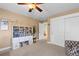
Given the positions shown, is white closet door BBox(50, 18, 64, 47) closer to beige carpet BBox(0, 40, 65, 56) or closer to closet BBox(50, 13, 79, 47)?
closet BBox(50, 13, 79, 47)

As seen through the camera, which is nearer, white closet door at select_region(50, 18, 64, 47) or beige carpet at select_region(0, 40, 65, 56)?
beige carpet at select_region(0, 40, 65, 56)

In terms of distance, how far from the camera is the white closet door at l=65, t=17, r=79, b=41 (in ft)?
A: 9.67

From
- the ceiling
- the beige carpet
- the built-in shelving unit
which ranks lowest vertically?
the beige carpet

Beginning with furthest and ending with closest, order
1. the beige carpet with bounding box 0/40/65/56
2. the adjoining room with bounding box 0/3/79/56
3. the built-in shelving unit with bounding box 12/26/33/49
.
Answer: the built-in shelving unit with bounding box 12/26/33/49, the adjoining room with bounding box 0/3/79/56, the beige carpet with bounding box 0/40/65/56

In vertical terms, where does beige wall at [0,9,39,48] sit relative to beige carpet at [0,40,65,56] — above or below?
above

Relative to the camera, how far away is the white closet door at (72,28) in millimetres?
2949

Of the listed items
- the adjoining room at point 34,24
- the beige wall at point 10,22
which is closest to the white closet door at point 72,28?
the adjoining room at point 34,24

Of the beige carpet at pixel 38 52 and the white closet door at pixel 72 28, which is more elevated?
the white closet door at pixel 72 28

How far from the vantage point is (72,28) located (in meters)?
3.03

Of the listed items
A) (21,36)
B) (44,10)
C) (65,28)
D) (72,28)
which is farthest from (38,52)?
(44,10)

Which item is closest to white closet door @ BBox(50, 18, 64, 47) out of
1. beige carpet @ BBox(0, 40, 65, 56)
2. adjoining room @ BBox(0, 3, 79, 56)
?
adjoining room @ BBox(0, 3, 79, 56)

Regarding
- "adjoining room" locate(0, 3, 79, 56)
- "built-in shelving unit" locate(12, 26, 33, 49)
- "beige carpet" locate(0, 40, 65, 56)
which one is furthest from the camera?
"built-in shelving unit" locate(12, 26, 33, 49)

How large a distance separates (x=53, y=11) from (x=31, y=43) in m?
1.50

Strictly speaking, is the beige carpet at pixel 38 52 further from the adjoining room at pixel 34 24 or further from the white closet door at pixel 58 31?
the white closet door at pixel 58 31
